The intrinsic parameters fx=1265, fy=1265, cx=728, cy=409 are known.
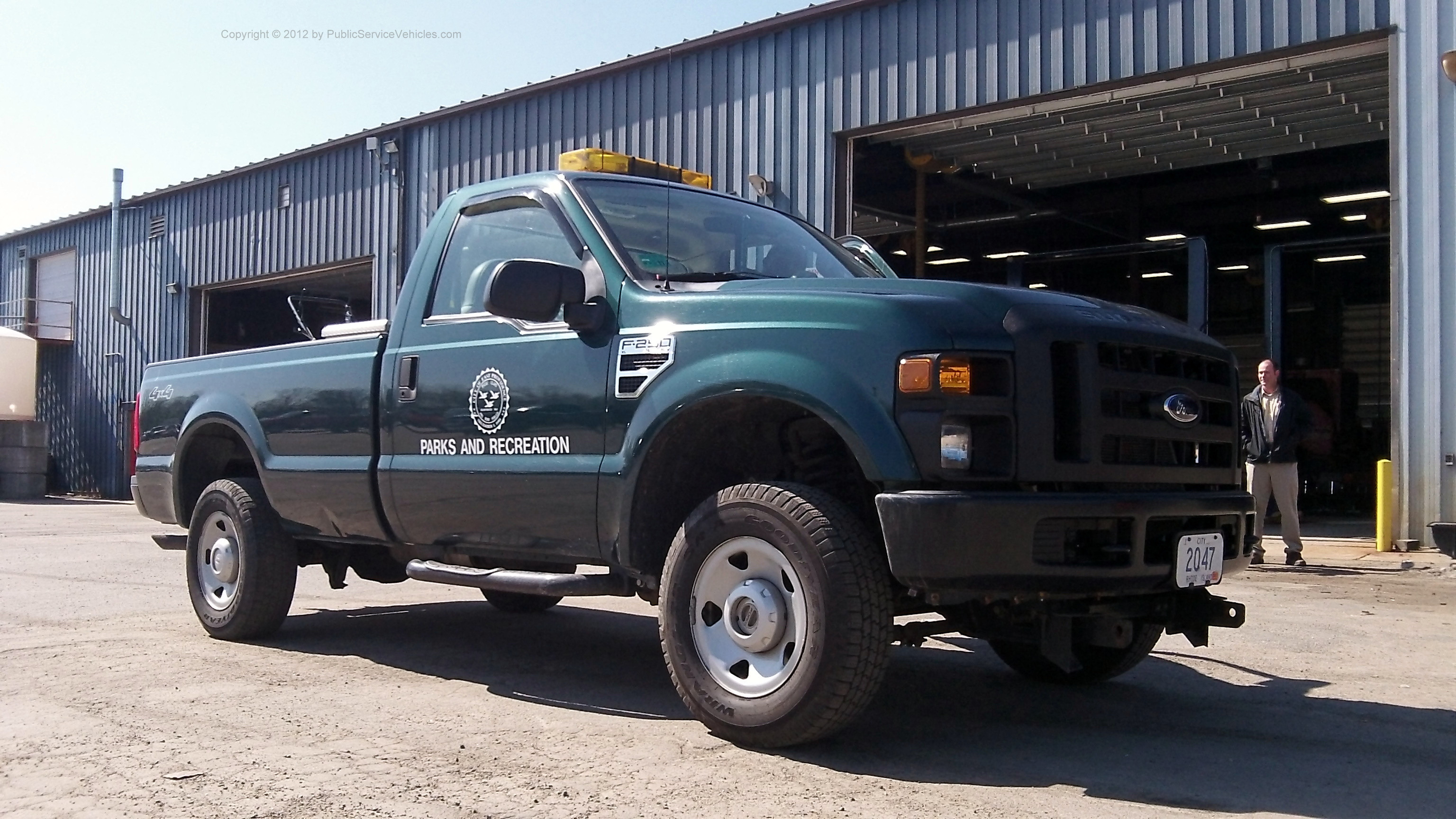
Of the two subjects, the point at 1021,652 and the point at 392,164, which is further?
the point at 392,164

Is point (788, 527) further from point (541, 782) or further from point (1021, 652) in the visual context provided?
point (1021, 652)

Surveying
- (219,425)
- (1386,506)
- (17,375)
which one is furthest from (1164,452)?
(17,375)

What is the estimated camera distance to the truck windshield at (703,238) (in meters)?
4.91

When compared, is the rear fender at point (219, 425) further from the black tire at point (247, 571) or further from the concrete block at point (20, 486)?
the concrete block at point (20, 486)

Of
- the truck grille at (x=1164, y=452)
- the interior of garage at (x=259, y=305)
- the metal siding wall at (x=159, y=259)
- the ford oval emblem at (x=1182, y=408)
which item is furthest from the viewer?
the interior of garage at (x=259, y=305)

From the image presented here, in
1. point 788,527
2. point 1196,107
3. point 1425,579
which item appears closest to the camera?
point 788,527

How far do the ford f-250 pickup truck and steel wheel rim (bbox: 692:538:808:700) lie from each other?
0.03ft

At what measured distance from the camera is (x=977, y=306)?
3820mm

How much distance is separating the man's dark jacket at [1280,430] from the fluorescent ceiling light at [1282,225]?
1322 cm

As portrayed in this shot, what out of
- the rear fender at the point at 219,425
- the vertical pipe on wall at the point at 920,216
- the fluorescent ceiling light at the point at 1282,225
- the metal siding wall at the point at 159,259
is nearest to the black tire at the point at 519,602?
the rear fender at the point at 219,425

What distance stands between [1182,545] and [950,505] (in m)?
0.86

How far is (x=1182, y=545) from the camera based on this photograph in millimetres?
3934

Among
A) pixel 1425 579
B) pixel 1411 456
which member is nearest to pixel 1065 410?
pixel 1425 579

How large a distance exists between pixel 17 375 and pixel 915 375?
28.2 metres
